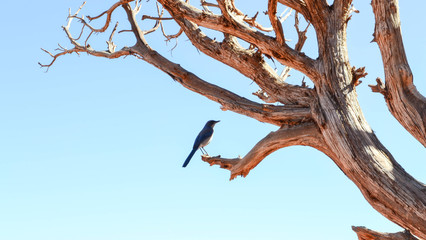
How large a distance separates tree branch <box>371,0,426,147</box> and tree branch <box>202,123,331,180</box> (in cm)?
87

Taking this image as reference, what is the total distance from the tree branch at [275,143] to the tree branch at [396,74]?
2.86 ft

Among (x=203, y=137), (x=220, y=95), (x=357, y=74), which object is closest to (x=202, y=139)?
(x=203, y=137)

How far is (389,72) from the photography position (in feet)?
16.4

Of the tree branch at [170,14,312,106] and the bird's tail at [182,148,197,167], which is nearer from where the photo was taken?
the tree branch at [170,14,312,106]

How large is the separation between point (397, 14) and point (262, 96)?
269 centimetres

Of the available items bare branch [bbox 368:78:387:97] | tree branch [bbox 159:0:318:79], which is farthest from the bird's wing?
bare branch [bbox 368:78:387:97]

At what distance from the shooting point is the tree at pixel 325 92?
15.6ft

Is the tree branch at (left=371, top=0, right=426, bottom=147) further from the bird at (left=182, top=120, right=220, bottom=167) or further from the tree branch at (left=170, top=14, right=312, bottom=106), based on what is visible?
the bird at (left=182, top=120, right=220, bottom=167)

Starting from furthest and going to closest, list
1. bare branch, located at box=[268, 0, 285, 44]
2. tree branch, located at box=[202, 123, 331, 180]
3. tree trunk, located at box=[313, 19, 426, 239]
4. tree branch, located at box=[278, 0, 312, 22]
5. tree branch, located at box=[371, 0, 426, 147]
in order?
1. tree branch, located at box=[278, 0, 312, 22]
2. bare branch, located at box=[268, 0, 285, 44]
3. tree branch, located at box=[202, 123, 331, 180]
4. tree branch, located at box=[371, 0, 426, 147]
5. tree trunk, located at box=[313, 19, 426, 239]

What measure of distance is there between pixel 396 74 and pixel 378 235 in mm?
1610

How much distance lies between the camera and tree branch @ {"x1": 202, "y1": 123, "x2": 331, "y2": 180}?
18.0ft

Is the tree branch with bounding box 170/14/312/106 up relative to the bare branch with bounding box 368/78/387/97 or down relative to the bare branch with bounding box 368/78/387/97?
up

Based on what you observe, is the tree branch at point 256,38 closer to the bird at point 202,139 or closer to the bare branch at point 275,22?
the bare branch at point 275,22

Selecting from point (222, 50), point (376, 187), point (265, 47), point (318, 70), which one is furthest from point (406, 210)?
point (222, 50)
